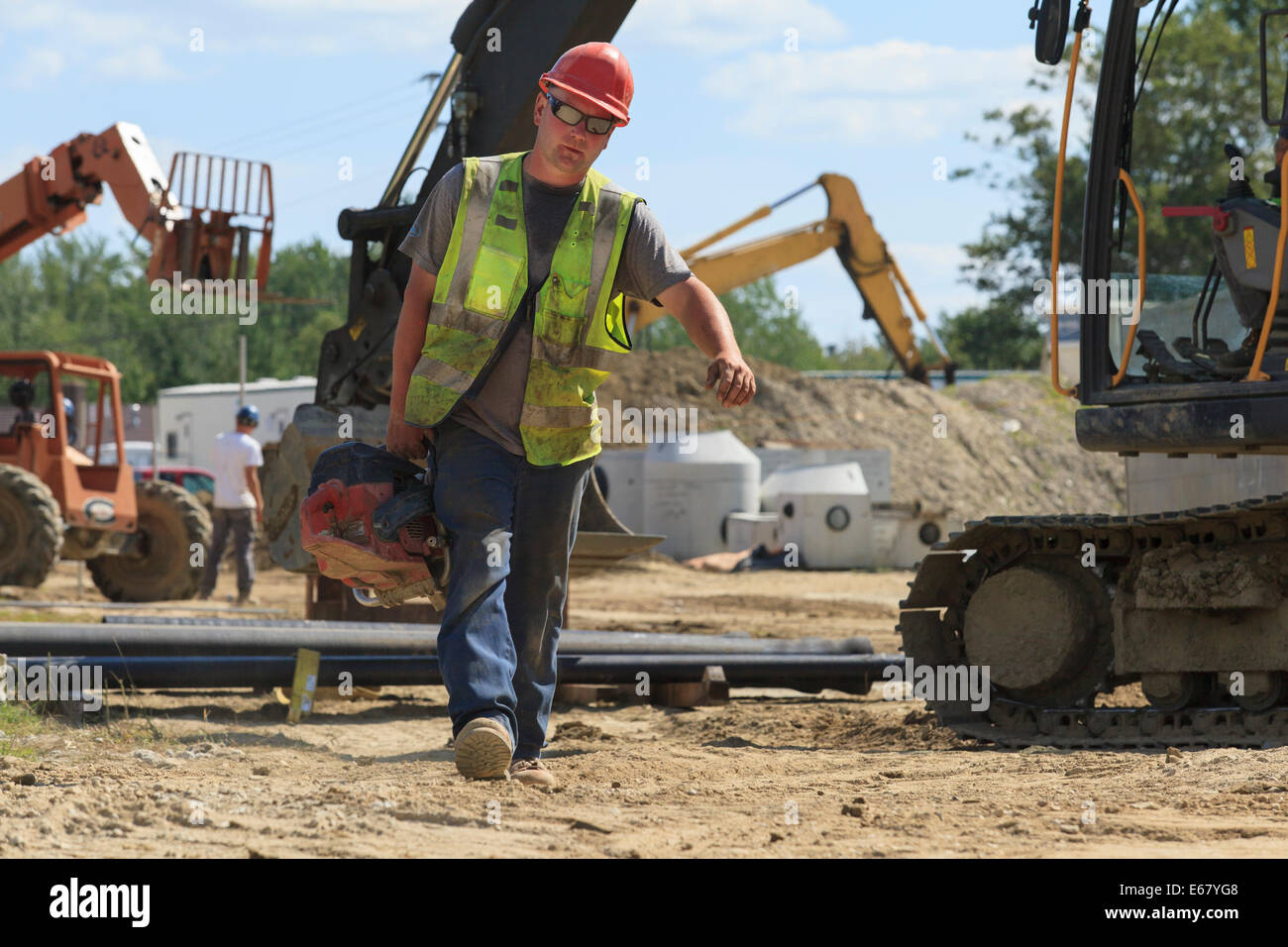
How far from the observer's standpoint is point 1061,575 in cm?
629

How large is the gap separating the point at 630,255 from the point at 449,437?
74 centimetres

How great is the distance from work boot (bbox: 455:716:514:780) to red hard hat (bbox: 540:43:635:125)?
5.57ft

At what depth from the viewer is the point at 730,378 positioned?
4008 millimetres

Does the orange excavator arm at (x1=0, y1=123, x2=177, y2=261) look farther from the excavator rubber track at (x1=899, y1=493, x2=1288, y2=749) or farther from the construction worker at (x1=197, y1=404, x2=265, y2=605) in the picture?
the excavator rubber track at (x1=899, y1=493, x2=1288, y2=749)

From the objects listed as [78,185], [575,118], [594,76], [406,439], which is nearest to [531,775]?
[406,439]

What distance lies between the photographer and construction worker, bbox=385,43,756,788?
422 centimetres

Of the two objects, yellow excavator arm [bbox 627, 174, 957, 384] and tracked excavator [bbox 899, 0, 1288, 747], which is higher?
yellow excavator arm [bbox 627, 174, 957, 384]

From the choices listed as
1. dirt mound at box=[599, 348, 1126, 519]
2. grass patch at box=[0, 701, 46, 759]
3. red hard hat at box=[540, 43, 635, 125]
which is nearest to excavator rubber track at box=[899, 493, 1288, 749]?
red hard hat at box=[540, 43, 635, 125]

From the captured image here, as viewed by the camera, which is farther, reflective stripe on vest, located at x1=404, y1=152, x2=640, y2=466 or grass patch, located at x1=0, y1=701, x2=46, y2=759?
grass patch, located at x1=0, y1=701, x2=46, y2=759

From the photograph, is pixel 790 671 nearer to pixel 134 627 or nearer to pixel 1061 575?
pixel 1061 575

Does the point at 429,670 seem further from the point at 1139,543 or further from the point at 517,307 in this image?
the point at 1139,543

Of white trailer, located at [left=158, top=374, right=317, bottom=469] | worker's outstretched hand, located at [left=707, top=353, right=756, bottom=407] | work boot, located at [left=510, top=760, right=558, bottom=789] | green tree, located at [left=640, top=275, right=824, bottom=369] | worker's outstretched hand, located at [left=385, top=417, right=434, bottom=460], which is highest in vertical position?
green tree, located at [left=640, top=275, right=824, bottom=369]
